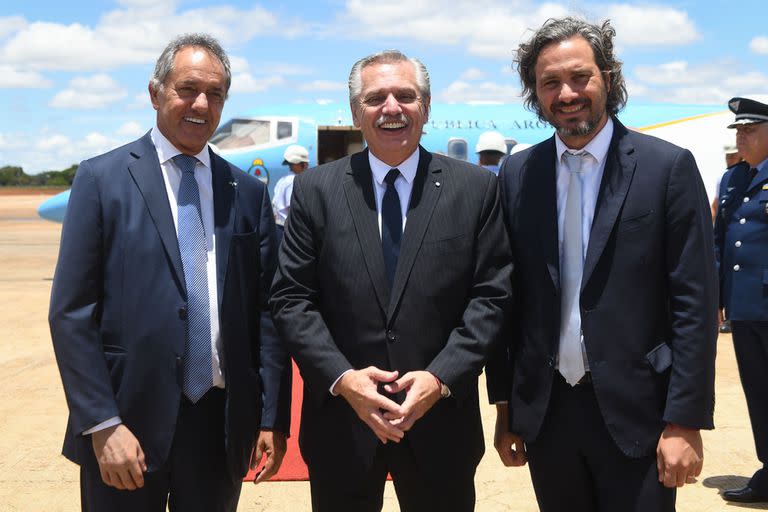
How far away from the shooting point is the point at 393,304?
2.74 meters

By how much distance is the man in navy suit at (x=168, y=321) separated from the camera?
2.63 m

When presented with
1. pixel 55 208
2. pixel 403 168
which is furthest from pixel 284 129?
pixel 403 168

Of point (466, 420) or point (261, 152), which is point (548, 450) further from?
point (261, 152)

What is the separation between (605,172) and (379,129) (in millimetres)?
832

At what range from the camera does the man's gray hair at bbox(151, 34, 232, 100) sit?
2.86m

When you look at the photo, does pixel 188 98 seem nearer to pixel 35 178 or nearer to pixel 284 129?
pixel 284 129

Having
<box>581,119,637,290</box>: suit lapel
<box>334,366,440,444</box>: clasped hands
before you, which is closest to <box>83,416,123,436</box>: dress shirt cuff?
<box>334,366,440,444</box>: clasped hands

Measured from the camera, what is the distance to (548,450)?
9.21 feet

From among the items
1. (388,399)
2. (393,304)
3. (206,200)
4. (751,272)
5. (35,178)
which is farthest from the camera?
(35,178)

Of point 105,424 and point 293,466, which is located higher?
point 105,424

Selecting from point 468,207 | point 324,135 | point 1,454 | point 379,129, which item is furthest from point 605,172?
point 324,135

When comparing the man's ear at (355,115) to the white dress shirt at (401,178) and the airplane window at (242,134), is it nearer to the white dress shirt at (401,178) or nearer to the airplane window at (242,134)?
the white dress shirt at (401,178)

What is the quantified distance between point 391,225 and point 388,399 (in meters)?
0.65

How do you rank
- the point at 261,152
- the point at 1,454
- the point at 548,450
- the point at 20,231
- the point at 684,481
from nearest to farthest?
the point at 684,481
the point at 548,450
the point at 1,454
the point at 261,152
the point at 20,231
